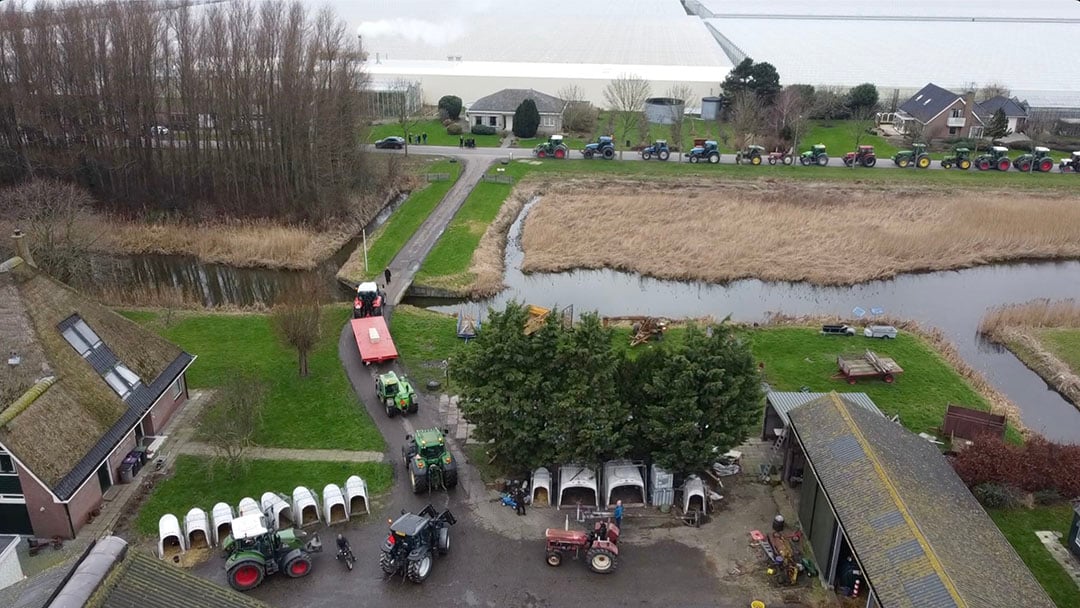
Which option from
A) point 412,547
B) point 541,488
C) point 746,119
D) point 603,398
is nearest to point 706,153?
point 746,119

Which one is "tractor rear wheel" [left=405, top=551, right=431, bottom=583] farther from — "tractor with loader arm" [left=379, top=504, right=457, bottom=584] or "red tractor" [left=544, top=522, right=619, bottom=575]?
"red tractor" [left=544, top=522, right=619, bottom=575]

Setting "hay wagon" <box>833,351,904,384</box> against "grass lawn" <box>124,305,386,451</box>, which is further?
"hay wagon" <box>833,351,904,384</box>

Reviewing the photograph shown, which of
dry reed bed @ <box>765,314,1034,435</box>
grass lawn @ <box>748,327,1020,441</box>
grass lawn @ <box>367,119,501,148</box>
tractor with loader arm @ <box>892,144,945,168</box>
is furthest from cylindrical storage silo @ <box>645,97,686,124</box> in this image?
grass lawn @ <box>748,327,1020,441</box>

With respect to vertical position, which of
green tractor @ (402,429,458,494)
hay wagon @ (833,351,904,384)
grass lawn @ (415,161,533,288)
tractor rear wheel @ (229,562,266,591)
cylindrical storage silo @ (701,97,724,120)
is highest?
cylindrical storage silo @ (701,97,724,120)

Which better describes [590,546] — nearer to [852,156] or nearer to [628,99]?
[852,156]

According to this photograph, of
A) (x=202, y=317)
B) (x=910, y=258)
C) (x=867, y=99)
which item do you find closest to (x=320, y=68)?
(x=202, y=317)

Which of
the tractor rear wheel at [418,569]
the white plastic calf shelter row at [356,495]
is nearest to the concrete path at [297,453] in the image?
the white plastic calf shelter row at [356,495]
